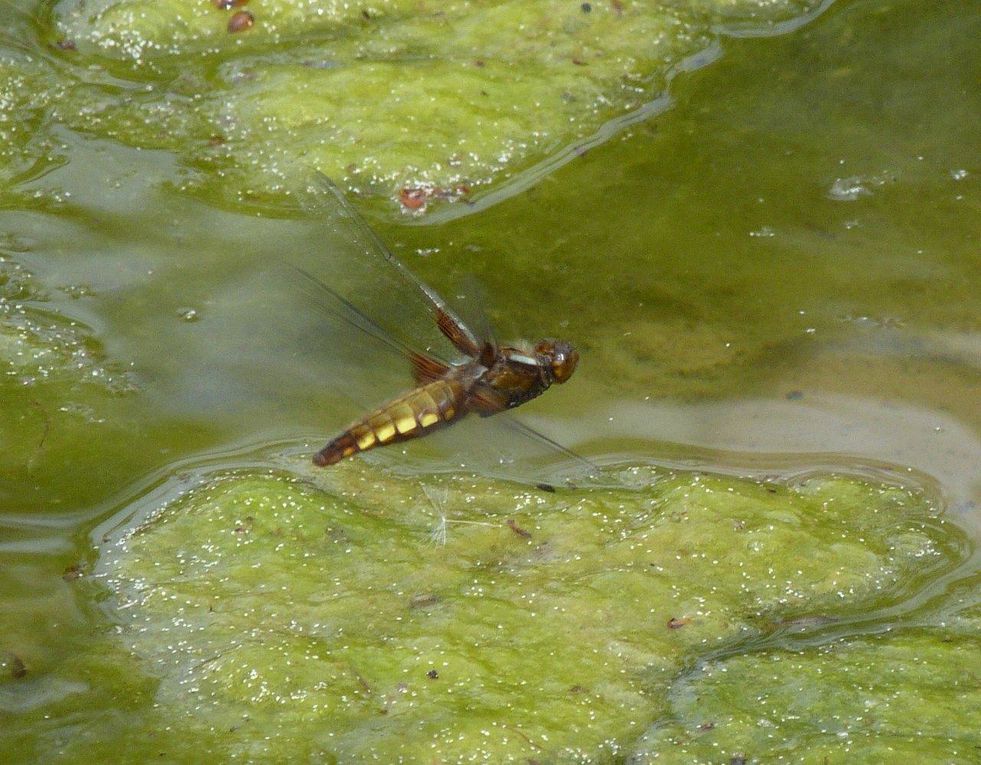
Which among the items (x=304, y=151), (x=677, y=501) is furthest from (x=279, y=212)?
(x=677, y=501)

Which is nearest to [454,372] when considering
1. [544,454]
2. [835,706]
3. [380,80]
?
[544,454]

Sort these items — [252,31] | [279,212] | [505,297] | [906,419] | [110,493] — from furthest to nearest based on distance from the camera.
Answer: [252,31] → [279,212] → [505,297] → [906,419] → [110,493]

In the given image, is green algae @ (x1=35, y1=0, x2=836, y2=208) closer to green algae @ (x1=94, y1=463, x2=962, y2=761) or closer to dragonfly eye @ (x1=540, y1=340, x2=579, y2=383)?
dragonfly eye @ (x1=540, y1=340, x2=579, y2=383)

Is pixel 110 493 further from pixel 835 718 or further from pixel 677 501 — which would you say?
pixel 835 718

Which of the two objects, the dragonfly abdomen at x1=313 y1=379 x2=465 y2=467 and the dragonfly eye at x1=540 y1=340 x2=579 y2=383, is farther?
the dragonfly eye at x1=540 y1=340 x2=579 y2=383

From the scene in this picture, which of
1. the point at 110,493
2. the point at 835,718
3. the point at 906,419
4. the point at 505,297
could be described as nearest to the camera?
the point at 835,718

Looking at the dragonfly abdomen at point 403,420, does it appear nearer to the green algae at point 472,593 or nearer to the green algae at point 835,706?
the green algae at point 472,593

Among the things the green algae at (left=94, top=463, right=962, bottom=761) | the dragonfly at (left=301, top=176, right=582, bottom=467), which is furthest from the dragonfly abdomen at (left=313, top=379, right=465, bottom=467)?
the green algae at (left=94, top=463, right=962, bottom=761)
